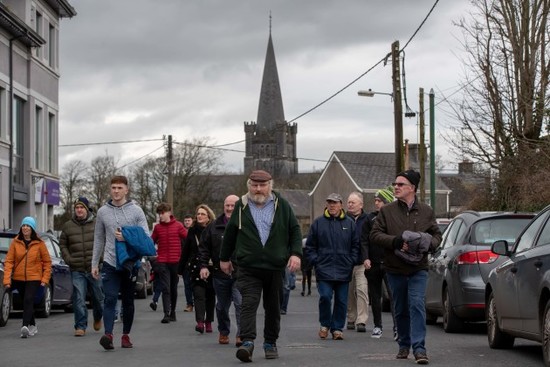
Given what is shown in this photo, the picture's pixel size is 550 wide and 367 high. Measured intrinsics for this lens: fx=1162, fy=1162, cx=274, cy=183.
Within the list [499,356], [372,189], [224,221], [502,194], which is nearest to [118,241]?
[224,221]

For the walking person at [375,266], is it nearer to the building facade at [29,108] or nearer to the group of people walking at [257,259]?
the group of people walking at [257,259]

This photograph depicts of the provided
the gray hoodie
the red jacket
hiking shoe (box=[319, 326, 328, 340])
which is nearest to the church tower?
the red jacket

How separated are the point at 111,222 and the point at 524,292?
15.2 feet

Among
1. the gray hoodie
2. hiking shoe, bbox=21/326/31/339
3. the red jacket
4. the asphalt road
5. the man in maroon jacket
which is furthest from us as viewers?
the red jacket

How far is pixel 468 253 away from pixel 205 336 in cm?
349

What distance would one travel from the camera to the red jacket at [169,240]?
63.0 feet

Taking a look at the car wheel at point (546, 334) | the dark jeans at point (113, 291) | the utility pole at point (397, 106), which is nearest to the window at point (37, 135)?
the utility pole at point (397, 106)

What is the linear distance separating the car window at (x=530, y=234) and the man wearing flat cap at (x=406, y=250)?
1.00 meters

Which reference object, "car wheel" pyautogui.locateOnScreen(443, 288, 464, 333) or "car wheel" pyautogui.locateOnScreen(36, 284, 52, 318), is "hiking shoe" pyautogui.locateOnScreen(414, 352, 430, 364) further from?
"car wheel" pyautogui.locateOnScreen(36, 284, 52, 318)

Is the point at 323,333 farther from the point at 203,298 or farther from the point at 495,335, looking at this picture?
the point at 495,335

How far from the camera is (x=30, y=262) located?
15.7 metres

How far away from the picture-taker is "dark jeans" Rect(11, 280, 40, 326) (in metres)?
15.2

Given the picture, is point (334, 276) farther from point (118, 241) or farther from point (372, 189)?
point (372, 189)

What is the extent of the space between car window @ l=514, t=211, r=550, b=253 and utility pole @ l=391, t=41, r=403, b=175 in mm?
18903
